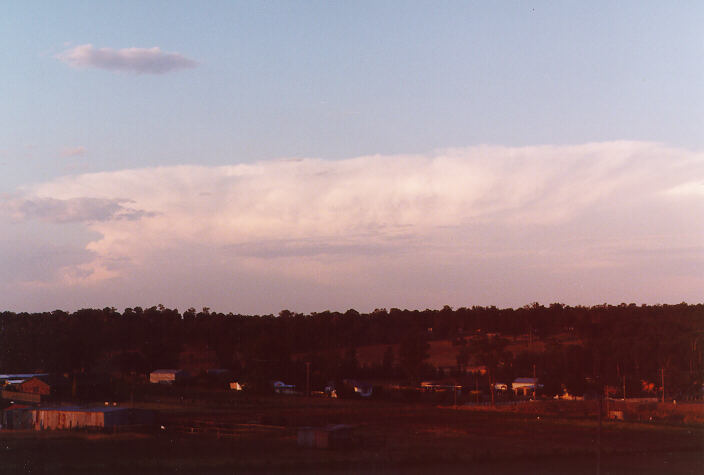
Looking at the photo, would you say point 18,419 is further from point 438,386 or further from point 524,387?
point 524,387

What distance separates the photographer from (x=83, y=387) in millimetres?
83375

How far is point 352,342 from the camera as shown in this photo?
16975 cm

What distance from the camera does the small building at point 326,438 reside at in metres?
47.1

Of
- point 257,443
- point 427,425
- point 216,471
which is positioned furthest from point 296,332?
point 216,471

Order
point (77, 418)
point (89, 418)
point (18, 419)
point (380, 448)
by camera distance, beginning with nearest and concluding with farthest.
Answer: point (380, 448) < point (89, 418) < point (77, 418) < point (18, 419)

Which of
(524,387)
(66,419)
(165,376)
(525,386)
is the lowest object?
(524,387)

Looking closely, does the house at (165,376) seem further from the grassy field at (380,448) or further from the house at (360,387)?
the grassy field at (380,448)

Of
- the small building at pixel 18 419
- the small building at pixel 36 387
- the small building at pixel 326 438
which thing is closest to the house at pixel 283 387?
the small building at pixel 36 387

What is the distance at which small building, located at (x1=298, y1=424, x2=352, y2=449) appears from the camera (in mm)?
47062

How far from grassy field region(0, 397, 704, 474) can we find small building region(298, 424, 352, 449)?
0.69m

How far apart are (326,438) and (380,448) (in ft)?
10.5

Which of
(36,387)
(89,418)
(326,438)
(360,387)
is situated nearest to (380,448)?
(326,438)

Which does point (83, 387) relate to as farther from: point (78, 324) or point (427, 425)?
point (78, 324)

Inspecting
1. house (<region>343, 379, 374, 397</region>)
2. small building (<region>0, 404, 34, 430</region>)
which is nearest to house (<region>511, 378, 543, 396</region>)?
house (<region>343, 379, 374, 397</region>)
